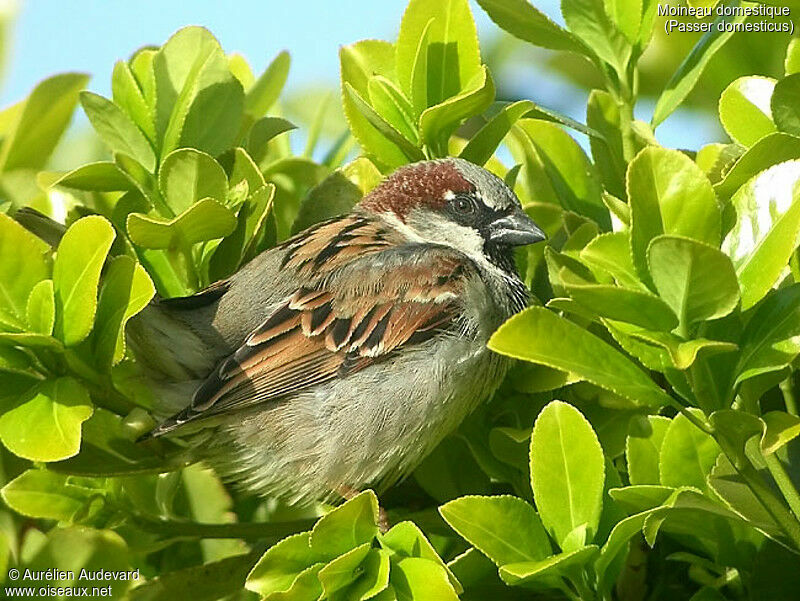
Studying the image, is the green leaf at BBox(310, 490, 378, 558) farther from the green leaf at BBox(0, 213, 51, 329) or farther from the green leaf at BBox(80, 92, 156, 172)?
the green leaf at BBox(80, 92, 156, 172)

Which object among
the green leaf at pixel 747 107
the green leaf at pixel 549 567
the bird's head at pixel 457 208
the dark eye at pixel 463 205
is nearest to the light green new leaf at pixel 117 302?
the green leaf at pixel 549 567

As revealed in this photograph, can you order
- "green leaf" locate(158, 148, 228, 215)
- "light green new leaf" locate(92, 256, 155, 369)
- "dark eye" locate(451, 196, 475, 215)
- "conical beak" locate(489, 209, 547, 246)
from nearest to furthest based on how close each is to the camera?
"light green new leaf" locate(92, 256, 155, 369) < "green leaf" locate(158, 148, 228, 215) < "conical beak" locate(489, 209, 547, 246) < "dark eye" locate(451, 196, 475, 215)

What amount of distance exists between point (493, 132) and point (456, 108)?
0.31 ft

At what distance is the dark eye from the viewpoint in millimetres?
2412

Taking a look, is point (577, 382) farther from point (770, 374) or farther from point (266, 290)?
point (266, 290)

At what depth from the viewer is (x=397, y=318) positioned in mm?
2168

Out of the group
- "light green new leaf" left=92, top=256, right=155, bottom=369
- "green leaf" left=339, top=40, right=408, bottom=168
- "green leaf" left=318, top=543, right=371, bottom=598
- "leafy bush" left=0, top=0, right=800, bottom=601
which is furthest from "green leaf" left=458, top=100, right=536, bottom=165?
"green leaf" left=318, top=543, right=371, bottom=598

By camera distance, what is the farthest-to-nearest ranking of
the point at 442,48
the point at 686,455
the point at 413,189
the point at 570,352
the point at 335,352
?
the point at 413,189
the point at 335,352
the point at 442,48
the point at 686,455
the point at 570,352

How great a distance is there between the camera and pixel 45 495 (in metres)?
1.65

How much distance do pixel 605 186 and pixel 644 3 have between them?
0.29 metres

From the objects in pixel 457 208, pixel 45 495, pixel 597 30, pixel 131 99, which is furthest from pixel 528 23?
pixel 45 495

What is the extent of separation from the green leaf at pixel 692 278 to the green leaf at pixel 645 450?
0.25 m

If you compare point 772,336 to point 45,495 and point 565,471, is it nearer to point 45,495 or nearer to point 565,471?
point 565,471

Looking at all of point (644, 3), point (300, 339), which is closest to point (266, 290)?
point (300, 339)
